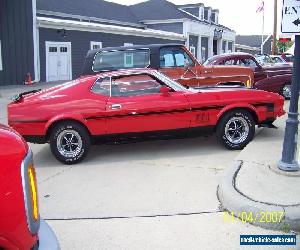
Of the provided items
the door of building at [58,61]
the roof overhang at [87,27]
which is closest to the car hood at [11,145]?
the roof overhang at [87,27]

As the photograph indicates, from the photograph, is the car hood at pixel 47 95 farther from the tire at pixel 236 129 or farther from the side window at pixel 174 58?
the side window at pixel 174 58

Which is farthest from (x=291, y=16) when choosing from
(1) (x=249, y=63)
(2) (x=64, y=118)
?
(1) (x=249, y=63)

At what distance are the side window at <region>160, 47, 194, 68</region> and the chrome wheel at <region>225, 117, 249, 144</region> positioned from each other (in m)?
3.73

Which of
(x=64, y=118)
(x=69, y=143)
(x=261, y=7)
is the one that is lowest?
(x=69, y=143)

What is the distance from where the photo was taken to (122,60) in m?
9.96

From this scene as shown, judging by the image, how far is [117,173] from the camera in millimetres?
5770

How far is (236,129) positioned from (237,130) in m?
0.03

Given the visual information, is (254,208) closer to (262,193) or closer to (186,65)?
(262,193)

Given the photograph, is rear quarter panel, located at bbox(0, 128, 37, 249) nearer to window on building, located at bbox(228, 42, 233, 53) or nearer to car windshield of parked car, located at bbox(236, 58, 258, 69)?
car windshield of parked car, located at bbox(236, 58, 258, 69)

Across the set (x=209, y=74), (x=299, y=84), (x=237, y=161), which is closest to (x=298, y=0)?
(x=299, y=84)

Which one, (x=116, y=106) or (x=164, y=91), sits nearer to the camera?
(x=116, y=106)

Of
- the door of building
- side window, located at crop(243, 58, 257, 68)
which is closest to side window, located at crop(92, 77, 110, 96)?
side window, located at crop(243, 58, 257, 68)

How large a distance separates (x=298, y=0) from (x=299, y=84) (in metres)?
1.02

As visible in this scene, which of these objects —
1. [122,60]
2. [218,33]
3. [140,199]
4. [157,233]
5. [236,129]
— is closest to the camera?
[157,233]
